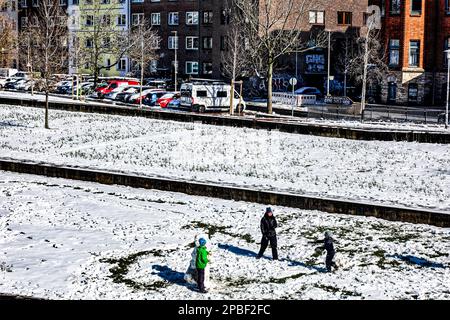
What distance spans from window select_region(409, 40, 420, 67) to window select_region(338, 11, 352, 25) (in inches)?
740

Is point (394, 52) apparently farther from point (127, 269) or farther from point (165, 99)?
point (127, 269)

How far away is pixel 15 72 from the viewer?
3469 inches

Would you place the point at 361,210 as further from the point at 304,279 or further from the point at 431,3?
the point at 431,3

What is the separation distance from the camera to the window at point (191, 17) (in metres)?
84.2

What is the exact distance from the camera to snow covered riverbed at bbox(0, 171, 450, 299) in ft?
66.5

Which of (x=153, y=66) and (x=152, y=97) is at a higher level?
(x=153, y=66)

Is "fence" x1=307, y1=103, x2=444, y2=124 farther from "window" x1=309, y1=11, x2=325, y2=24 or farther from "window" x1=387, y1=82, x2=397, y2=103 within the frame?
"window" x1=309, y1=11, x2=325, y2=24

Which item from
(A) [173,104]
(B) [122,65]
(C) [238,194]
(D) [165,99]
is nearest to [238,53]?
(D) [165,99]

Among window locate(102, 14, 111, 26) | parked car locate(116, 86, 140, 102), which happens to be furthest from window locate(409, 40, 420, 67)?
window locate(102, 14, 111, 26)

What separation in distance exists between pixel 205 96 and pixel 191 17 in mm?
30972

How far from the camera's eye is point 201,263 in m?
19.8

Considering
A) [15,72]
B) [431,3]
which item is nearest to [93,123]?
[431,3]

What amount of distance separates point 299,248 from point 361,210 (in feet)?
14.1

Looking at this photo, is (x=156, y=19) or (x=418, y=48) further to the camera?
(x=156, y=19)
